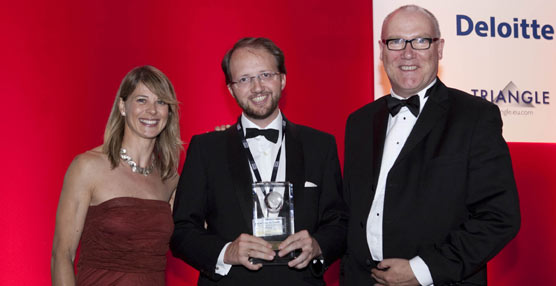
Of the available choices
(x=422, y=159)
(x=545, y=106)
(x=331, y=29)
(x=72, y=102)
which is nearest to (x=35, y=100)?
(x=72, y=102)

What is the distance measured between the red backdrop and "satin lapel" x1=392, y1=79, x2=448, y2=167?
7.48ft

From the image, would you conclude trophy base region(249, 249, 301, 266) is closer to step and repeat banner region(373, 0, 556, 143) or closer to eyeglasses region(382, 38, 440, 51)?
eyeglasses region(382, 38, 440, 51)

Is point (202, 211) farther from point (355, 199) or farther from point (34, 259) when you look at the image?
point (34, 259)

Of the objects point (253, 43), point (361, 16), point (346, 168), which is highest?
point (361, 16)

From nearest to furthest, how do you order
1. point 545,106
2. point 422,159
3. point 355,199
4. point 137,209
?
point 422,159 → point 355,199 → point 137,209 → point 545,106

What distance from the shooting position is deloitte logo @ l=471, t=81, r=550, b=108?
5.45 metres

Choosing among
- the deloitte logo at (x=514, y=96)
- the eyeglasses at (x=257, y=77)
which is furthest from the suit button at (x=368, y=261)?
the deloitte logo at (x=514, y=96)

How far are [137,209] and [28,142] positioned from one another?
1.49 m

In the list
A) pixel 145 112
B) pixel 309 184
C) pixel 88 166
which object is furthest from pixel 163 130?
pixel 309 184

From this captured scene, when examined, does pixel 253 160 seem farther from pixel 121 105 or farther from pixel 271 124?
pixel 121 105

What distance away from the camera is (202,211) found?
2967 mm

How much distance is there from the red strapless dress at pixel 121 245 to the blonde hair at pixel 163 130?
0.31 metres

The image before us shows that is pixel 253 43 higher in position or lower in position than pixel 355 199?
higher

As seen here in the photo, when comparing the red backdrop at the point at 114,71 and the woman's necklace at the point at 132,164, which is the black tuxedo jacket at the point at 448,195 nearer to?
the woman's necklace at the point at 132,164
